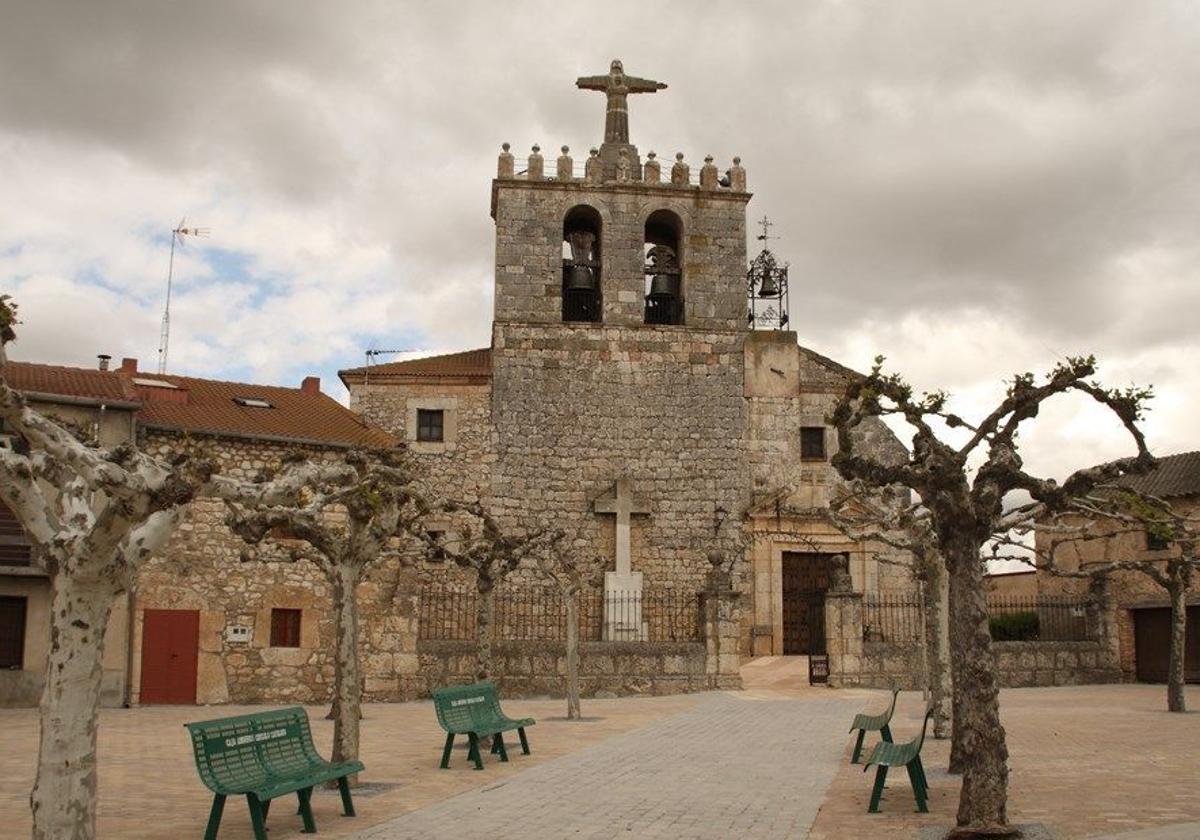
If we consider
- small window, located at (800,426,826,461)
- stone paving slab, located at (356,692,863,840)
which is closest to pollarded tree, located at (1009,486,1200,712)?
stone paving slab, located at (356,692,863,840)

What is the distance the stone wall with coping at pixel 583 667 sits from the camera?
68.3 ft

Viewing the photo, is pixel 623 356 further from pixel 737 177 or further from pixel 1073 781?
pixel 1073 781

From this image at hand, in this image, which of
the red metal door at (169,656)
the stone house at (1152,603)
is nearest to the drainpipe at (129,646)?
the red metal door at (169,656)

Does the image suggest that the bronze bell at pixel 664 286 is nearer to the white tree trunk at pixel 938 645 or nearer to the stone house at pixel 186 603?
the stone house at pixel 186 603

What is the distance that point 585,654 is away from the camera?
21359 millimetres

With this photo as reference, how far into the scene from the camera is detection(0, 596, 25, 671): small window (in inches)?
755

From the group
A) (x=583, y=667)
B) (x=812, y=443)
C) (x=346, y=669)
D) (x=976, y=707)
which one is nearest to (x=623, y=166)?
(x=812, y=443)

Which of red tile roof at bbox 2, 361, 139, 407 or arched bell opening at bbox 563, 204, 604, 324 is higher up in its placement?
arched bell opening at bbox 563, 204, 604, 324

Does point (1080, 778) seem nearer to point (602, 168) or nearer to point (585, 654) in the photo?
point (585, 654)

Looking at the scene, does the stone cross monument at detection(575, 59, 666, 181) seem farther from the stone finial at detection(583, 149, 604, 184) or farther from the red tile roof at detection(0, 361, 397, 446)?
the red tile roof at detection(0, 361, 397, 446)

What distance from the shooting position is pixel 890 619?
2638cm

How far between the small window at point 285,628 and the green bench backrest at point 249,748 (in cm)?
1237

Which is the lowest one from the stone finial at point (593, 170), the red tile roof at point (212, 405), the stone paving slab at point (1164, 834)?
the stone paving slab at point (1164, 834)

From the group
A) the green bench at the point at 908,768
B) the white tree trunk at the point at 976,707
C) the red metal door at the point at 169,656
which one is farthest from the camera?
the red metal door at the point at 169,656
